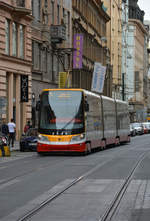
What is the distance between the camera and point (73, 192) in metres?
14.5

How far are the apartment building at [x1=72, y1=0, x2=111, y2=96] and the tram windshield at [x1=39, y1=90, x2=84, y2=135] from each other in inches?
1382

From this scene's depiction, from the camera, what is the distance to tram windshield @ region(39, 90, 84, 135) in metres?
29.7

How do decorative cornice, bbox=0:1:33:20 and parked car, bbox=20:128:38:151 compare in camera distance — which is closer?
parked car, bbox=20:128:38:151

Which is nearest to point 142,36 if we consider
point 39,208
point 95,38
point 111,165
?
point 95,38

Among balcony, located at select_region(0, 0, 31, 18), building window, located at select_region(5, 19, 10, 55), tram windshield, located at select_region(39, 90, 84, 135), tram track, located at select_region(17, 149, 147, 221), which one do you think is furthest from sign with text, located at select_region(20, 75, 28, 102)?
tram track, located at select_region(17, 149, 147, 221)

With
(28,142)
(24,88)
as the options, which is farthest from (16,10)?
(28,142)

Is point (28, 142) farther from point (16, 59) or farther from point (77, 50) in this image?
point (77, 50)

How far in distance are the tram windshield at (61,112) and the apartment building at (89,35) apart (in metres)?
35.1

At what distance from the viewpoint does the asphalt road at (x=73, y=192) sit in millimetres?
11078

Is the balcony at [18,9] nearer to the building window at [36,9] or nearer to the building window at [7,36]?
the building window at [7,36]

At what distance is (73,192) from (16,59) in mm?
31120

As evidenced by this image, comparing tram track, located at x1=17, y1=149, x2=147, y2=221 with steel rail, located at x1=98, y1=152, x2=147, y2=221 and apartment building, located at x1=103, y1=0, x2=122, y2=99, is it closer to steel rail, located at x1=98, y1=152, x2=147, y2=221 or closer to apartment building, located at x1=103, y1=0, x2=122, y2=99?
steel rail, located at x1=98, y1=152, x2=147, y2=221

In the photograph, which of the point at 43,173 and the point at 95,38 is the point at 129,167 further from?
the point at 95,38

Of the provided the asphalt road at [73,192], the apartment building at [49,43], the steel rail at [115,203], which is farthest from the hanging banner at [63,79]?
the steel rail at [115,203]
